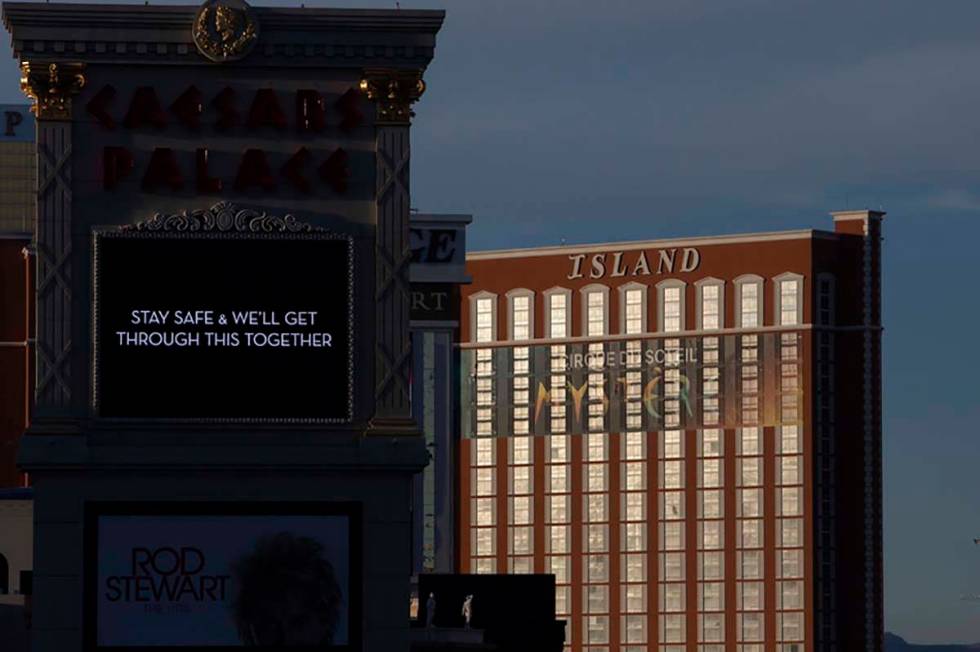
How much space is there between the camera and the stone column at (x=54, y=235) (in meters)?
80.9

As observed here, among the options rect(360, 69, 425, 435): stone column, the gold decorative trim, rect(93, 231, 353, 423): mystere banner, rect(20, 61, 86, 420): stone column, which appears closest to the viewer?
rect(20, 61, 86, 420): stone column

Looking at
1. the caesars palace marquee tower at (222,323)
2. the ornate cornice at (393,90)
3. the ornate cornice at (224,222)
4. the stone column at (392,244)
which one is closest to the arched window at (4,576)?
the caesars palace marquee tower at (222,323)

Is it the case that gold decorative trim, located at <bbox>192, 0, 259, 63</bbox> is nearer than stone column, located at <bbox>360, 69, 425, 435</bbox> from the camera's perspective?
No

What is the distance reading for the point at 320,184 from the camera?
271 ft

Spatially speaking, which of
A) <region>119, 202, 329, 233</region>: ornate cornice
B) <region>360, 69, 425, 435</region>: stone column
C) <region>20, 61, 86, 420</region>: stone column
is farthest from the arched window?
<region>360, 69, 425, 435</region>: stone column

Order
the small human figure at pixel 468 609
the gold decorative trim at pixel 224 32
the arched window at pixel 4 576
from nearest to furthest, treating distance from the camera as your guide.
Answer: the gold decorative trim at pixel 224 32, the small human figure at pixel 468 609, the arched window at pixel 4 576

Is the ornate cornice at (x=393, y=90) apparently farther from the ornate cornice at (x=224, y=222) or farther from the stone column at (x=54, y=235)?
the stone column at (x=54, y=235)

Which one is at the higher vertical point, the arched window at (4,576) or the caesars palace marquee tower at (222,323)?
the caesars palace marquee tower at (222,323)

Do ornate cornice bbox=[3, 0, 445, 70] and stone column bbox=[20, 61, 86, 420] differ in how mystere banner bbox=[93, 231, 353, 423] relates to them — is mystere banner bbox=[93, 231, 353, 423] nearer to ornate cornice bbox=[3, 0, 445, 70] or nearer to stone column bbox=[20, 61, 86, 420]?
stone column bbox=[20, 61, 86, 420]

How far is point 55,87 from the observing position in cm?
8162

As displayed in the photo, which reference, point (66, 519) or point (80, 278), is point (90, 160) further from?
point (66, 519)

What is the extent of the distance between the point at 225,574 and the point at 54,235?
10202mm

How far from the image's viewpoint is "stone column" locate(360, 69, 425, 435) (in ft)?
268

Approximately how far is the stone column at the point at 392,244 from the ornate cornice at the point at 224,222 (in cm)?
198
